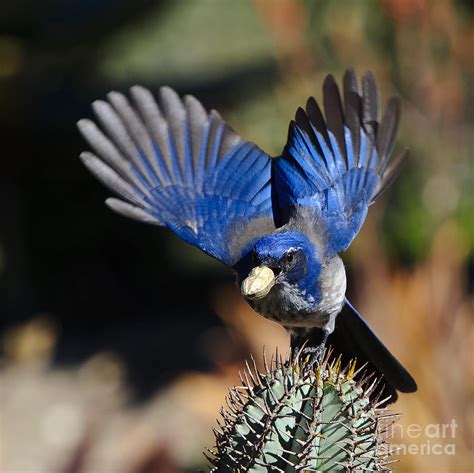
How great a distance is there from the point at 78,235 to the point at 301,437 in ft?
17.8

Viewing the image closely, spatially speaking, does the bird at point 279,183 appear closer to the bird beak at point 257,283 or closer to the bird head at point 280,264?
the bird head at point 280,264

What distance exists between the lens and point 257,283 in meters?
2.46

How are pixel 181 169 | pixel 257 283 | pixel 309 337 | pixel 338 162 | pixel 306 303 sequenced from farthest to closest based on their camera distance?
1. pixel 181 169
2. pixel 338 162
3. pixel 309 337
4. pixel 306 303
5. pixel 257 283

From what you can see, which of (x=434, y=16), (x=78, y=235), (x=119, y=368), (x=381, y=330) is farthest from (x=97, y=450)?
(x=434, y=16)

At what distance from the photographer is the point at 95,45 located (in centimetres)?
641

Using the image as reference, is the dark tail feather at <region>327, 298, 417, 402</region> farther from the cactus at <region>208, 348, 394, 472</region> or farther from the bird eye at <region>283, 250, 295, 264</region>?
the cactus at <region>208, 348, 394, 472</region>

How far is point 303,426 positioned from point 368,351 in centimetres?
90

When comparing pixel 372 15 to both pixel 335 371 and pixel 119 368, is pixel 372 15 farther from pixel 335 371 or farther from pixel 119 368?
pixel 335 371

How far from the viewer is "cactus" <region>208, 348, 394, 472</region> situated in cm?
201

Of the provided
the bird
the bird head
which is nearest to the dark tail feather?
the bird

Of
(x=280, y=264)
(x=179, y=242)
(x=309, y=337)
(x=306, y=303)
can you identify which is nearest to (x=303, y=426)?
(x=280, y=264)

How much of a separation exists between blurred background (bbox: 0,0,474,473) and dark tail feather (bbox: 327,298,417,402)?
1.36 metres

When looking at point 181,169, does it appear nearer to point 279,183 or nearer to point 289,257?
point 279,183

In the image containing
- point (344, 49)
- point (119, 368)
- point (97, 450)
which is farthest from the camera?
point (119, 368)
